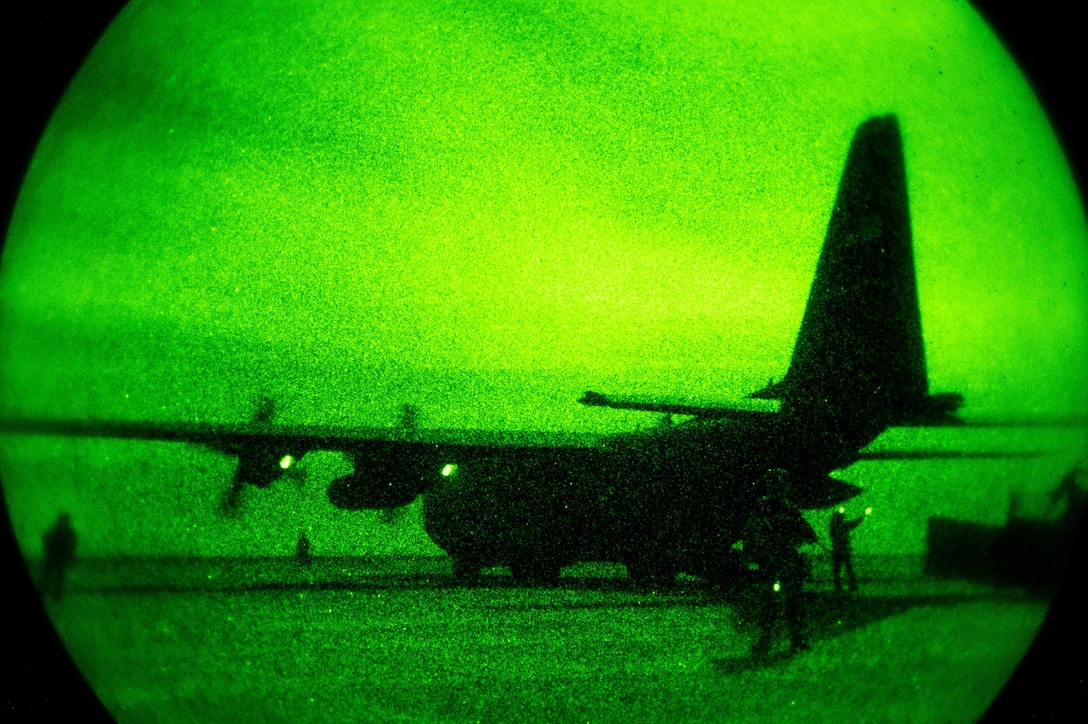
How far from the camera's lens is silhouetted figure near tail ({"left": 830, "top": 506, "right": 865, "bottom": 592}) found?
1.17 metres

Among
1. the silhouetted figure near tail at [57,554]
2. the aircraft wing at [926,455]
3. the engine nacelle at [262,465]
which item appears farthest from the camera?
the silhouetted figure near tail at [57,554]

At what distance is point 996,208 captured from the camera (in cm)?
125

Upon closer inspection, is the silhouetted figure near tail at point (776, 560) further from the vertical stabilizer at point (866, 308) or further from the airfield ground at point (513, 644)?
the vertical stabilizer at point (866, 308)

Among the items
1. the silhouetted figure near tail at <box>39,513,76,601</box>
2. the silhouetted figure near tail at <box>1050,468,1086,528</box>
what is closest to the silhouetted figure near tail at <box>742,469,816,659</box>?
the silhouetted figure near tail at <box>1050,468,1086,528</box>

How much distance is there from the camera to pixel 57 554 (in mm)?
1428

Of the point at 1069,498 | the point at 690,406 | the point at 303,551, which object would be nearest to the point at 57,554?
the point at 303,551

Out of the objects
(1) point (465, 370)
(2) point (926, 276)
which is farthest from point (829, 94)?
(1) point (465, 370)

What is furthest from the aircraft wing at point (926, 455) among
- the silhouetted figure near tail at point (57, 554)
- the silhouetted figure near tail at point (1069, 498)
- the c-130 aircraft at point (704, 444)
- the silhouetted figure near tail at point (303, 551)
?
the silhouetted figure near tail at point (57, 554)

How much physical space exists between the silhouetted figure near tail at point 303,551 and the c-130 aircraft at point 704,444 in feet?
0.24

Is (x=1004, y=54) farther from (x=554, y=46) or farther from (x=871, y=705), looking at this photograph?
(x=871, y=705)

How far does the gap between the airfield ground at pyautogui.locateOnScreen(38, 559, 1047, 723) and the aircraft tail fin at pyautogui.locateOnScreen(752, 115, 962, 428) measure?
0.82ft

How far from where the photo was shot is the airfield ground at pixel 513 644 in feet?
3.92

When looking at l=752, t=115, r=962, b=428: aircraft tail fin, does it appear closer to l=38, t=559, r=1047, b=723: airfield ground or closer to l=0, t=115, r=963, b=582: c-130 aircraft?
l=0, t=115, r=963, b=582: c-130 aircraft

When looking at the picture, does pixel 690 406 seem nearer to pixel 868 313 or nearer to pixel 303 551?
pixel 868 313
